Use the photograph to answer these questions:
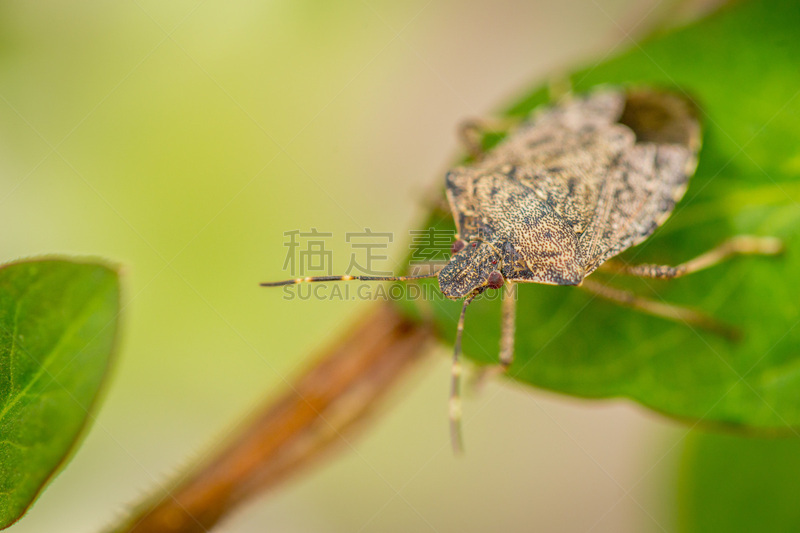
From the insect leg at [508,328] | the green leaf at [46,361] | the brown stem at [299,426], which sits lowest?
the insect leg at [508,328]

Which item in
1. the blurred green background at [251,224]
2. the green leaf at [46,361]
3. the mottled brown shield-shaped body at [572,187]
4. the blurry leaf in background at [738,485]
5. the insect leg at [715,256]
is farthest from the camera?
the blurred green background at [251,224]

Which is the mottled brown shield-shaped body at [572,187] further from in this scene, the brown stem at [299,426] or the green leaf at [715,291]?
the brown stem at [299,426]

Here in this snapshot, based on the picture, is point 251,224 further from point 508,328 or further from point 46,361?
point 46,361

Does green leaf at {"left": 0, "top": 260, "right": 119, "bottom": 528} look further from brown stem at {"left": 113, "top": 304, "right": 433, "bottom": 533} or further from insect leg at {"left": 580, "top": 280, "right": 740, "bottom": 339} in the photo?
insect leg at {"left": 580, "top": 280, "right": 740, "bottom": 339}

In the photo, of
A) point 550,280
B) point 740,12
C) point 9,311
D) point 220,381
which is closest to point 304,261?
point 220,381

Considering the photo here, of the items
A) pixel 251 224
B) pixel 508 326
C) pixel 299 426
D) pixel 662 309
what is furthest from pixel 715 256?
pixel 251 224

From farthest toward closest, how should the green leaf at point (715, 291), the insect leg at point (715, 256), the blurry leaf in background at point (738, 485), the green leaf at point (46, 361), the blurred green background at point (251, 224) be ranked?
1. the blurred green background at point (251, 224)
2. the blurry leaf in background at point (738, 485)
3. the insect leg at point (715, 256)
4. the green leaf at point (715, 291)
5. the green leaf at point (46, 361)

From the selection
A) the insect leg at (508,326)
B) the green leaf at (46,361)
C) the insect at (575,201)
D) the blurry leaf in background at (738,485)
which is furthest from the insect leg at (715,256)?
the green leaf at (46,361)
